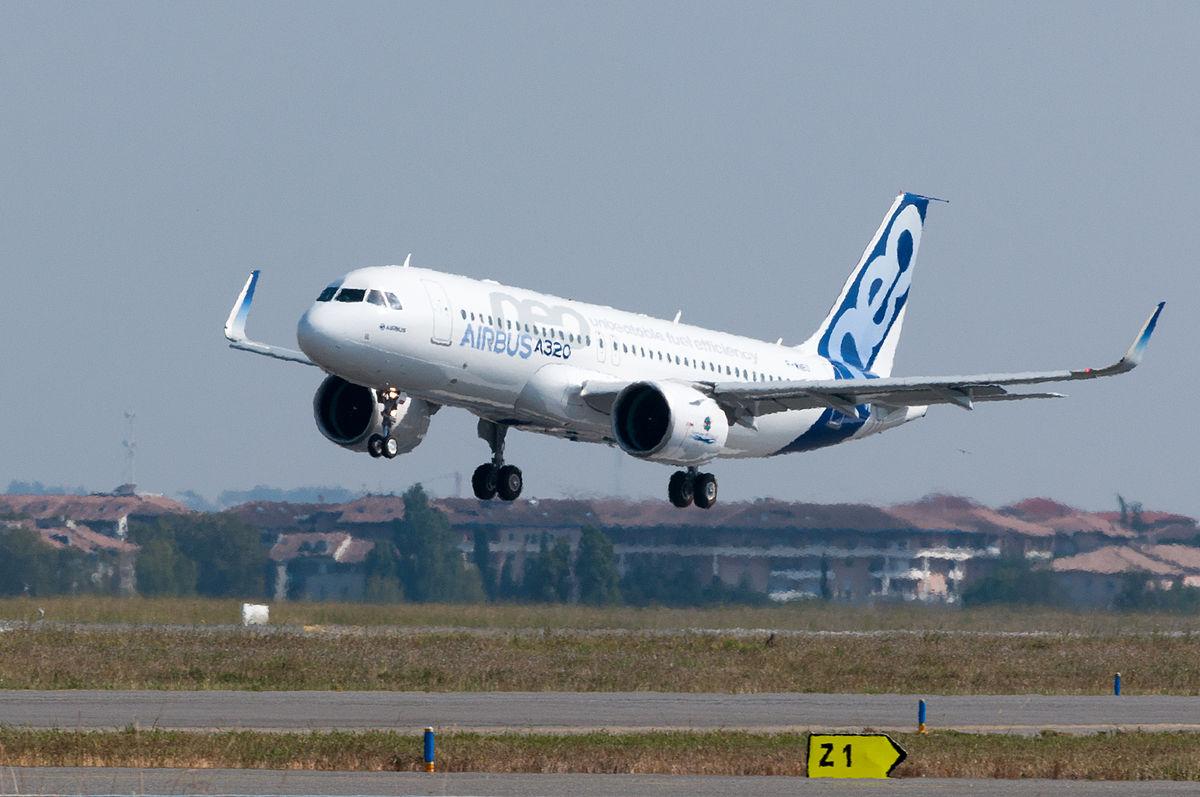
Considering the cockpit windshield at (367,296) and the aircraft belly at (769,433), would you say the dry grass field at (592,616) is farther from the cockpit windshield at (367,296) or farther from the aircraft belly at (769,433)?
the cockpit windshield at (367,296)

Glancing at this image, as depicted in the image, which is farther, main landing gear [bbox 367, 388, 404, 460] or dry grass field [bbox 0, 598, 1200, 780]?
main landing gear [bbox 367, 388, 404, 460]

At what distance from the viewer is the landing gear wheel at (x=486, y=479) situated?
49.3m

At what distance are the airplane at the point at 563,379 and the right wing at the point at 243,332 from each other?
0.04 m

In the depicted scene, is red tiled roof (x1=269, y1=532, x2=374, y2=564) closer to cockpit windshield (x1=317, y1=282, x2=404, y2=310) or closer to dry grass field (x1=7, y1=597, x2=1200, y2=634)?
dry grass field (x1=7, y1=597, x2=1200, y2=634)

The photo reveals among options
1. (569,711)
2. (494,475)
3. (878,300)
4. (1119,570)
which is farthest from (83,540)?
(1119,570)

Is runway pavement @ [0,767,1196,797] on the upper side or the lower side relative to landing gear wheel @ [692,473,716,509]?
lower

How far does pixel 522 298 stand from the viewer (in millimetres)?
44031

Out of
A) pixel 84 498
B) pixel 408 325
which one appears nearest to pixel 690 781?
pixel 408 325

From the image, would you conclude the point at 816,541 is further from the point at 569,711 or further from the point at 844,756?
the point at 844,756

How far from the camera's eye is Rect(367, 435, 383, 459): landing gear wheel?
149 feet

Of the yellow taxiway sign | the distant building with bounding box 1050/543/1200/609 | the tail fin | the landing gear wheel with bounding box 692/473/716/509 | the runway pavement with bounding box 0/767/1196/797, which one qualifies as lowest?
the runway pavement with bounding box 0/767/1196/797

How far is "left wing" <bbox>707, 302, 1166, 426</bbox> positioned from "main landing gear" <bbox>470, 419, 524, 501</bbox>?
594 cm

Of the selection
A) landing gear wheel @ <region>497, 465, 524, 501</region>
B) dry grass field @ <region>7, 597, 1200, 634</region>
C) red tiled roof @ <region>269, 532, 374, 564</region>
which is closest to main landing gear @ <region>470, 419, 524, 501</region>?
landing gear wheel @ <region>497, 465, 524, 501</region>

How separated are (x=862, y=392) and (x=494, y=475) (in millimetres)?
9814
